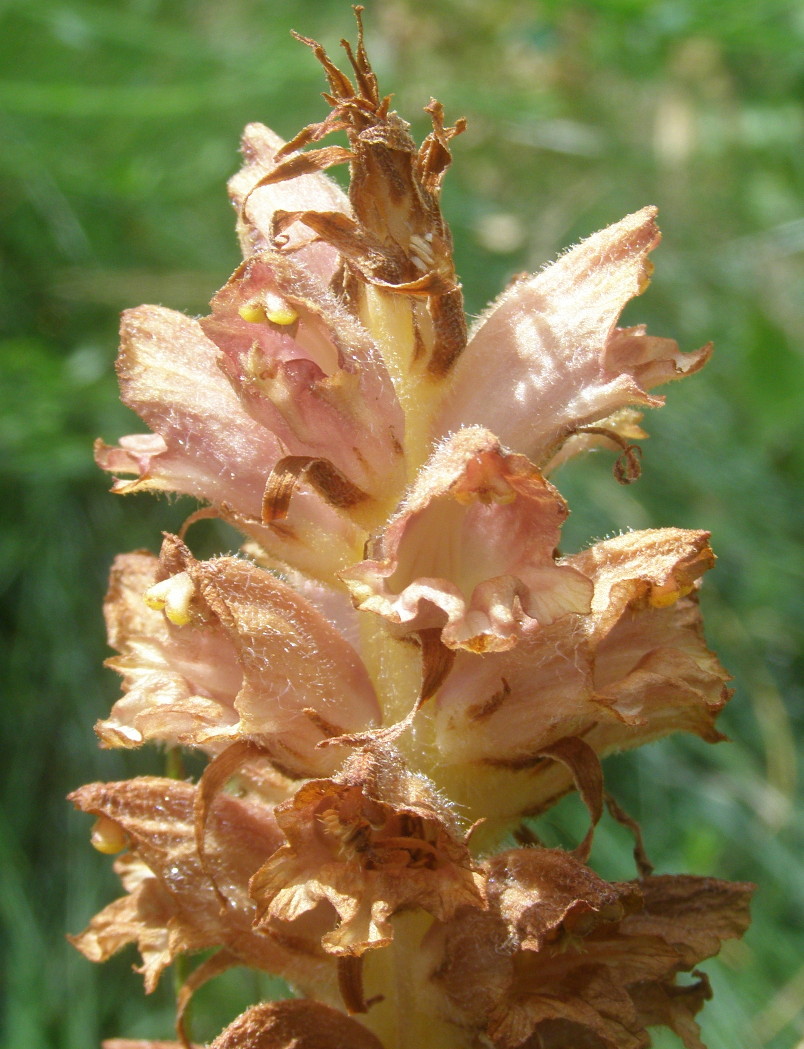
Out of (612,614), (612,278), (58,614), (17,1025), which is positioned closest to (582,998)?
(612,614)

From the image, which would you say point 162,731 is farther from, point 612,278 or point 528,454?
point 612,278

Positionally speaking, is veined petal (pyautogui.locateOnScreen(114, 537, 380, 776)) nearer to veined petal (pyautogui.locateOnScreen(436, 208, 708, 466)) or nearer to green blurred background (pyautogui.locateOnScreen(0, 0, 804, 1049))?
veined petal (pyautogui.locateOnScreen(436, 208, 708, 466))

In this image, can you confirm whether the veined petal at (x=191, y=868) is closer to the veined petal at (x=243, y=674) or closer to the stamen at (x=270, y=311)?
the veined petal at (x=243, y=674)

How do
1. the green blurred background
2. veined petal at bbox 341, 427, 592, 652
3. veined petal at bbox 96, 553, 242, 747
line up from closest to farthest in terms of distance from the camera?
veined petal at bbox 341, 427, 592, 652
veined petal at bbox 96, 553, 242, 747
the green blurred background

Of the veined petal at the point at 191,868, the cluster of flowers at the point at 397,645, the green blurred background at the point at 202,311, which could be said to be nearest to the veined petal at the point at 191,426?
the cluster of flowers at the point at 397,645

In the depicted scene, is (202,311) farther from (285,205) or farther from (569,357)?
(569,357)

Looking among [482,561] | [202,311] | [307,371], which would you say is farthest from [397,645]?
[202,311]

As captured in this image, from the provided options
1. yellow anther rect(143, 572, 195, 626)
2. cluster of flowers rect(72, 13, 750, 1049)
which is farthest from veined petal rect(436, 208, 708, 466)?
yellow anther rect(143, 572, 195, 626)
